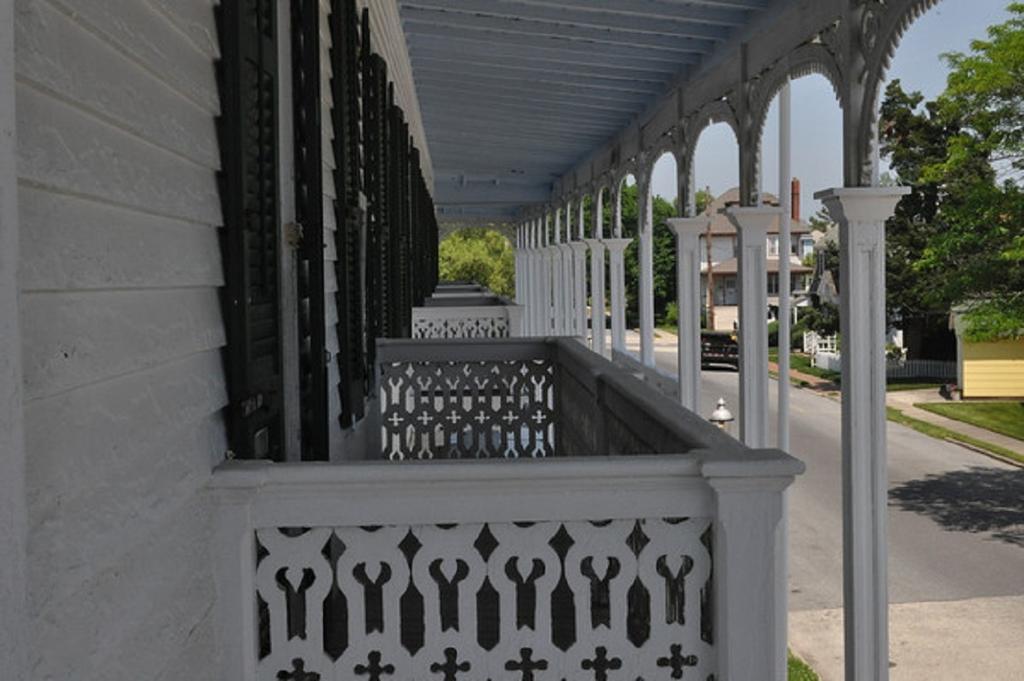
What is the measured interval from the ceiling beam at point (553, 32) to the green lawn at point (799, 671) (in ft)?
15.4

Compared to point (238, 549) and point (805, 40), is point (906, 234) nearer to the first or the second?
point (805, 40)

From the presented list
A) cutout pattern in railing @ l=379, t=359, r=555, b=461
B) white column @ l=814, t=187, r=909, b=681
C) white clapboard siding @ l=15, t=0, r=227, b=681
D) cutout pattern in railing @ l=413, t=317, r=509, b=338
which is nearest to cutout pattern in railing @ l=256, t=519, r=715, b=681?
white clapboard siding @ l=15, t=0, r=227, b=681

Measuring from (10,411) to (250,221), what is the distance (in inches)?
58.0

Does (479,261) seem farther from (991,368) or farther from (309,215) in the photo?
(309,215)

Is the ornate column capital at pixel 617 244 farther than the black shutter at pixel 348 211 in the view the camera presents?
Yes

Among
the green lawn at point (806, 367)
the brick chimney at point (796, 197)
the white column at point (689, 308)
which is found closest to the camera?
the white column at point (689, 308)

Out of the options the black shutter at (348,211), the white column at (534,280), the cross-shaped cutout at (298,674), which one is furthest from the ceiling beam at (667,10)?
the white column at (534,280)

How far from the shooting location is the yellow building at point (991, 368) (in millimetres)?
30141

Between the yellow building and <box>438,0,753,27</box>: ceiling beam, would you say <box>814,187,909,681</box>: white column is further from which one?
the yellow building

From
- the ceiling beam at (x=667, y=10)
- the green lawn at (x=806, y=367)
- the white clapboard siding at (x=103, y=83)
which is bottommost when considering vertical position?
the green lawn at (x=806, y=367)

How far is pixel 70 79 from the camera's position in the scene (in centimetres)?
171

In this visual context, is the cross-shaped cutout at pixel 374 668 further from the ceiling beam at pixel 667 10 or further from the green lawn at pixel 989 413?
the green lawn at pixel 989 413

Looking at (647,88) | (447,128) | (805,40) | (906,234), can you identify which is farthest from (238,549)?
(906,234)

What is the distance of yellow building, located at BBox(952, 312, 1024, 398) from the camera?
30.1 metres
